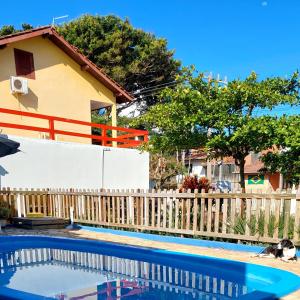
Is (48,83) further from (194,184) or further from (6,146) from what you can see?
(194,184)

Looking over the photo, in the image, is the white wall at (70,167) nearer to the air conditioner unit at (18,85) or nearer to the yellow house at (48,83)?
the yellow house at (48,83)

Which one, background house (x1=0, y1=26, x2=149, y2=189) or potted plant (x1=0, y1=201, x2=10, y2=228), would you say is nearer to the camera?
potted plant (x1=0, y1=201, x2=10, y2=228)

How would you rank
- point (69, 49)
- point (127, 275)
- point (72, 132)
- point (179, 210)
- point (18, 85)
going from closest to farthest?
1. point (127, 275)
2. point (179, 210)
3. point (18, 85)
4. point (72, 132)
5. point (69, 49)

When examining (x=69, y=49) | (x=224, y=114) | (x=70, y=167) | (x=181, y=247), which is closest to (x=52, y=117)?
(x=70, y=167)

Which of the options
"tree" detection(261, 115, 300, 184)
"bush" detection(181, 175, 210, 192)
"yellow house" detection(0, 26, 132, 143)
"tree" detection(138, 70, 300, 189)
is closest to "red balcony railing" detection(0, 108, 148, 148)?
"yellow house" detection(0, 26, 132, 143)

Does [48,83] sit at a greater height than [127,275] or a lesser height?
greater

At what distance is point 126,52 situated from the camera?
2942 centimetres

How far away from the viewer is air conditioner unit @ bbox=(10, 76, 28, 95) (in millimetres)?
14699

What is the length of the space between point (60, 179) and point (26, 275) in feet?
24.4

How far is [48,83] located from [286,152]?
12.1 metres

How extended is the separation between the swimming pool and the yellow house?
7943mm

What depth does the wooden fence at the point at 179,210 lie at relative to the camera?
6.96m

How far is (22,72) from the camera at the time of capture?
15.7 meters

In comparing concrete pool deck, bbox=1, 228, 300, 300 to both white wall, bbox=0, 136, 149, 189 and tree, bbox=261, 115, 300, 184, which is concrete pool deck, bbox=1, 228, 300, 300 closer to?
tree, bbox=261, 115, 300, 184
